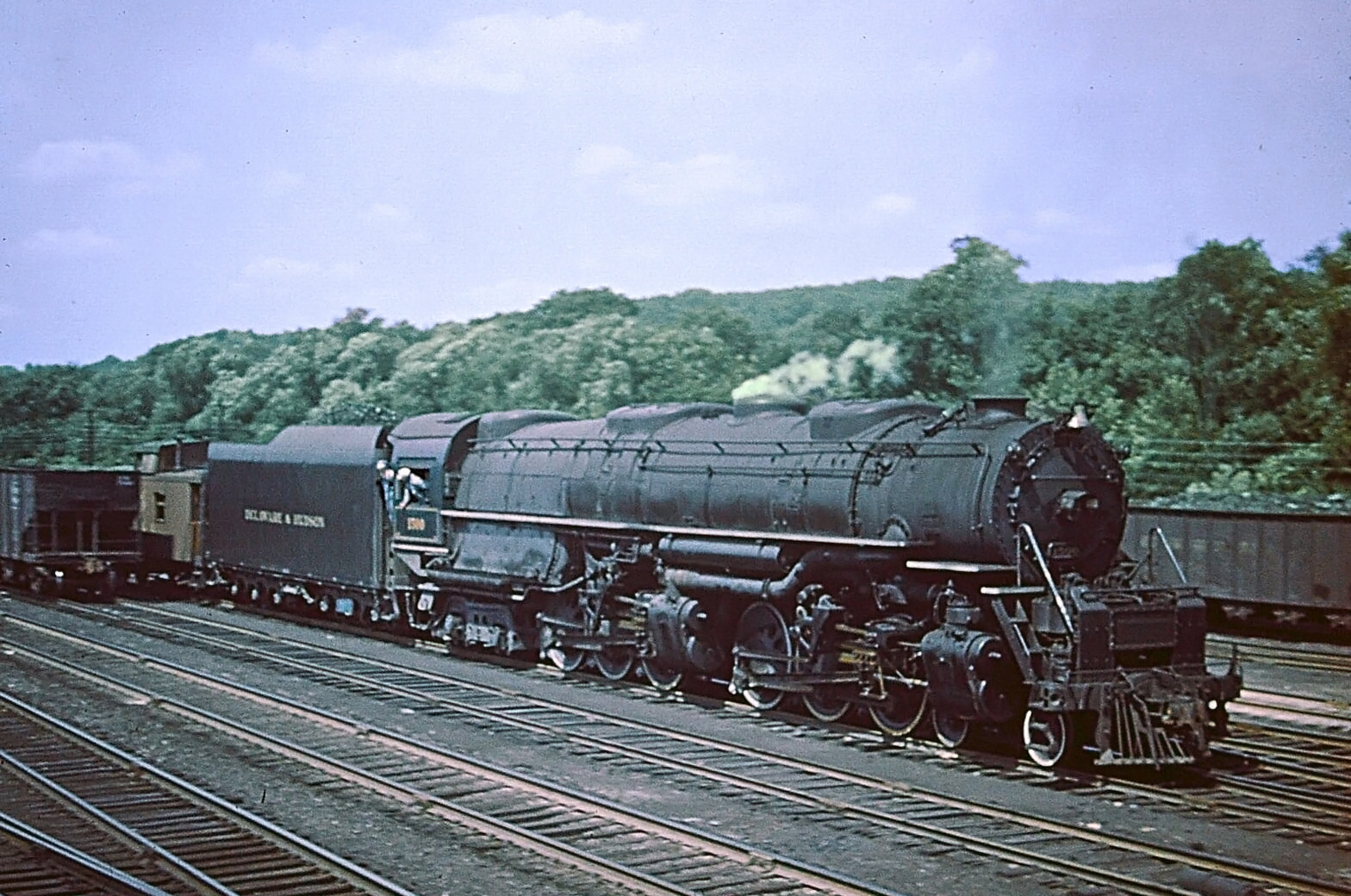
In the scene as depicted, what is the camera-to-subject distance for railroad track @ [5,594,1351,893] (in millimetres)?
8969

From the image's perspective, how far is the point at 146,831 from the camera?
404 inches

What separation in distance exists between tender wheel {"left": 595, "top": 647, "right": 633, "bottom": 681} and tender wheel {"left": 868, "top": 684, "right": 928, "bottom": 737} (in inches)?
168

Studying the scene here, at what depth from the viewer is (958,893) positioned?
8617 mm

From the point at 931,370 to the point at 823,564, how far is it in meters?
22.6

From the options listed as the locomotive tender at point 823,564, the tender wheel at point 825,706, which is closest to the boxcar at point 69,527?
the locomotive tender at point 823,564

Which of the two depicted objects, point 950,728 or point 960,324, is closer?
point 950,728

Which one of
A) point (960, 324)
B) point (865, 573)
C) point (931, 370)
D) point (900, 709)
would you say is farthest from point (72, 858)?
point (960, 324)

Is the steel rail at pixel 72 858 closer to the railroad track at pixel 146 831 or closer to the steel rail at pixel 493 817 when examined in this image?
the railroad track at pixel 146 831

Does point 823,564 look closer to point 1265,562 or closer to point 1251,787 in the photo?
point 1251,787

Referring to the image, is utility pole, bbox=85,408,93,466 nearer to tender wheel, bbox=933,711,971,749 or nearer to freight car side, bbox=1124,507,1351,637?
freight car side, bbox=1124,507,1351,637

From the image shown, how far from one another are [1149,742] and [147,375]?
52.4 meters

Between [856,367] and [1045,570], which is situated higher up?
[856,367]

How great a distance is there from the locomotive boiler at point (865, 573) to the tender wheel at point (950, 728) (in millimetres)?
17

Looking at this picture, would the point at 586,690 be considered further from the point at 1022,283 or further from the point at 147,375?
the point at 147,375
